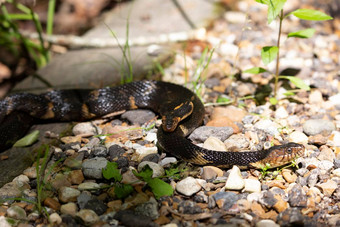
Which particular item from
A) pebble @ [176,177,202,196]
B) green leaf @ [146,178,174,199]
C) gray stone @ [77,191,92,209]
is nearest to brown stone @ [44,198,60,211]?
gray stone @ [77,191,92,209]

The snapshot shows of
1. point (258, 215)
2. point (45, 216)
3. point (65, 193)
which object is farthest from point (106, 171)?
point (258, 215)

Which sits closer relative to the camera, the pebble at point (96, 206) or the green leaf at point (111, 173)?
the pebble at point (96, 206)

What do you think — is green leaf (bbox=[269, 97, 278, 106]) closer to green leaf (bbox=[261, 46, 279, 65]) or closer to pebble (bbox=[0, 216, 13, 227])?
green leaf (bbox=[261, 46, 279, 65])

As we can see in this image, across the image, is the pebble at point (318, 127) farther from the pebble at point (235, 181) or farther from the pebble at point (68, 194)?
the pebble at point (68, 194)

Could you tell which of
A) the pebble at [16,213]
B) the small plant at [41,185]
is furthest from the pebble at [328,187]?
the pebble at [16,213]

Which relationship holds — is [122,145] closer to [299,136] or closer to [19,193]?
[19,193]

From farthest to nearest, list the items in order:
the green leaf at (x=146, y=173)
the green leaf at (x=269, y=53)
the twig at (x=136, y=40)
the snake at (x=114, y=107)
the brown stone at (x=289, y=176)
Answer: the twig at (x=136, y=40) → the green leaf at (x=269, y=53) → the snake at (x=114, y=107) → the brown stone at (x=289, y=176) → the green leaf at (x=146, y=173)
